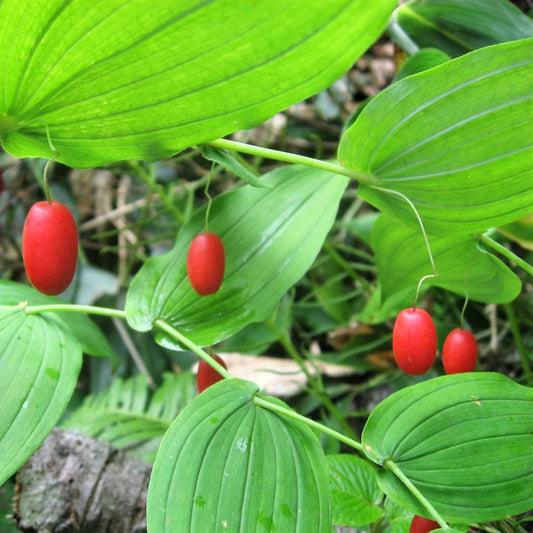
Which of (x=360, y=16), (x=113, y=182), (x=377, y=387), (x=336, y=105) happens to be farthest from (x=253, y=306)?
(x=113, y=182)

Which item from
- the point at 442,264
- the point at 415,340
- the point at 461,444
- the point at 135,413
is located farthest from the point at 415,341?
the point at 135,413

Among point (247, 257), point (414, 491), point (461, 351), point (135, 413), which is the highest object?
point (247, 257)

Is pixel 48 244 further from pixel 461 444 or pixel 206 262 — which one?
pixel 461 444

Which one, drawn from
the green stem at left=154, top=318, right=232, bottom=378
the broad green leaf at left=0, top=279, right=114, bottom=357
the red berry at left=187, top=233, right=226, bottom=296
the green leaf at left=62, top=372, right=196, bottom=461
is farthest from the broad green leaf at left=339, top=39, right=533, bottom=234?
the green leaf at left=62, top=372, right=196, bottom=461

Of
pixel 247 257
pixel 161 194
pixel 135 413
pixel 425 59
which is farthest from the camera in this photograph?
pixel 135 413

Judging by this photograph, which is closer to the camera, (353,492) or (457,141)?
(457,141)

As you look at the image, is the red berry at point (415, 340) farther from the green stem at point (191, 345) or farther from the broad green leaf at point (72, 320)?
the broad green leaf at point (72, 320)
